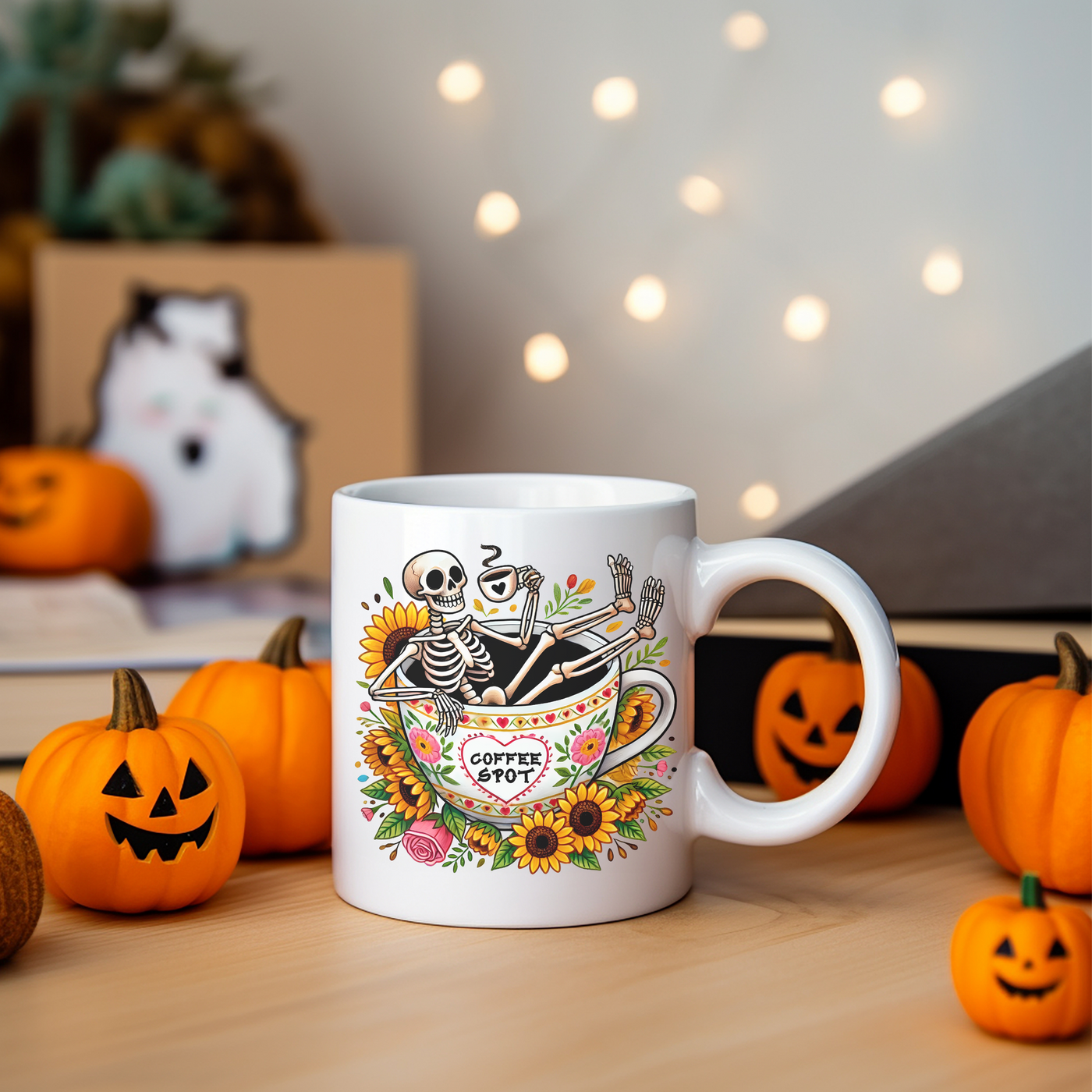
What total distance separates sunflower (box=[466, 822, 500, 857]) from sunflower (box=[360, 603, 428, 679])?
6cm

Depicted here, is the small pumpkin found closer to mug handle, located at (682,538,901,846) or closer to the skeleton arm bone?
the skeleton arm bone

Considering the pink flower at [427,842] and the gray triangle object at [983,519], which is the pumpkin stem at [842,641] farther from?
the pink flower at [427,842]

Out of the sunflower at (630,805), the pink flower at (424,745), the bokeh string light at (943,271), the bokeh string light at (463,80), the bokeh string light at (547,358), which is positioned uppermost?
the bokeh string light at (463,80)

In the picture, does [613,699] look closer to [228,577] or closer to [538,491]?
[538,491]

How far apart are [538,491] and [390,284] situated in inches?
19.4

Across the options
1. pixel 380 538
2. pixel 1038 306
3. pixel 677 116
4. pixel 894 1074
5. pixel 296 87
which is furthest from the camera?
pixel 296 87

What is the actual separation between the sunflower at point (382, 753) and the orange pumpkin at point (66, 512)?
1.76 ft

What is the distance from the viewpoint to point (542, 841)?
45 centimetres

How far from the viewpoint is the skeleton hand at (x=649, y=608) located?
1.49 ft

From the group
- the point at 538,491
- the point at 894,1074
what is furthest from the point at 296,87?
the point at 894,1074

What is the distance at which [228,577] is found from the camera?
3.22ft

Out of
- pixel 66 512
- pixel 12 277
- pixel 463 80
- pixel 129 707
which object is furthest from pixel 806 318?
pixel 12 277

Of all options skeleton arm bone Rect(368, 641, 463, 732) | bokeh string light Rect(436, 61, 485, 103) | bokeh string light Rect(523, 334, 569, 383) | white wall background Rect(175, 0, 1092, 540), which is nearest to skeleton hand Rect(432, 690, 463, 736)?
skeleton arm bone Rect(368, 641, 463, 732)

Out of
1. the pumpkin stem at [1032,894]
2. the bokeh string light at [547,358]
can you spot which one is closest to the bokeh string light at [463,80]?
the bokeh string light at [547,358]
